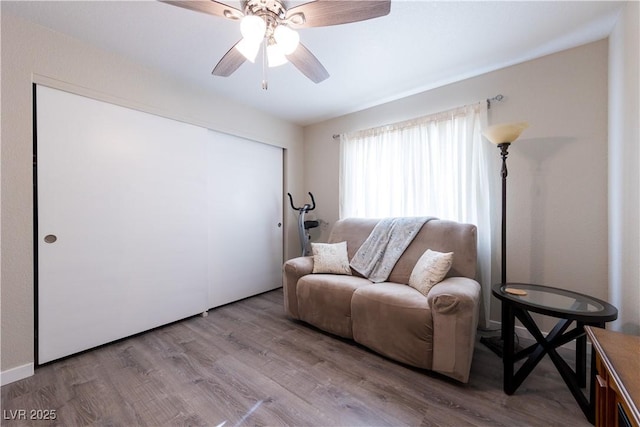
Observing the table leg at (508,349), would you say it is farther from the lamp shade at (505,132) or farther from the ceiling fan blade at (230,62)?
the ceiling fan blade at (230,62)

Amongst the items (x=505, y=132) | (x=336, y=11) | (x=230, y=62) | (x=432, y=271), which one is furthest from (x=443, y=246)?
(x=230, y=62)

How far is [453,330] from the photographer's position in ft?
5.35

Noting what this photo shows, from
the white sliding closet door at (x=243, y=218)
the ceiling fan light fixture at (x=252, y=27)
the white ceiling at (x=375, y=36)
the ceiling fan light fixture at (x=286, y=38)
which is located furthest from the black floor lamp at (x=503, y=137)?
the white sliding closet door at (x=243, y=218)

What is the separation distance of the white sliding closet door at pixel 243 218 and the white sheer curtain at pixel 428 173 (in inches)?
40.8

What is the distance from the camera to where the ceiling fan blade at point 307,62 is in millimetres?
1572

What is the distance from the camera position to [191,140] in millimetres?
2697

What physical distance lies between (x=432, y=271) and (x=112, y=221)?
273 cm

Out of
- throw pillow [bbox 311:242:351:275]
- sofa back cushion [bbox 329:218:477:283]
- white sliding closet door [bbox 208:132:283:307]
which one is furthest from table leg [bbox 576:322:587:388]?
white sliding closet door [bbox 208:132:283:307]

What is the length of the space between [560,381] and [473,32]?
8.31 ft

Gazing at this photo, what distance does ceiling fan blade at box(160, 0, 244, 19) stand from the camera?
125 centimetres

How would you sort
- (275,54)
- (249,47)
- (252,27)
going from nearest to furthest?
(252,27)
(249,47)
(275,54)

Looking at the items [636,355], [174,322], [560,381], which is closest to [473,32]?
[636,355]

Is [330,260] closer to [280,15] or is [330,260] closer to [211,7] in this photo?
[280,15]

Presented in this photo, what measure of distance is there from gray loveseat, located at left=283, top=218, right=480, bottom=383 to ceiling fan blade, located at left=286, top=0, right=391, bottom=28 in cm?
169
